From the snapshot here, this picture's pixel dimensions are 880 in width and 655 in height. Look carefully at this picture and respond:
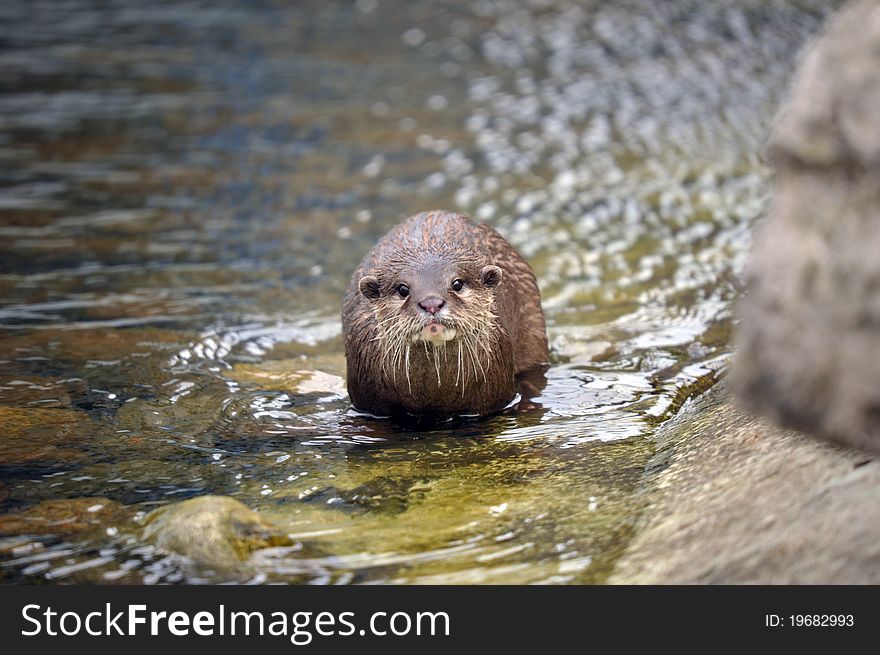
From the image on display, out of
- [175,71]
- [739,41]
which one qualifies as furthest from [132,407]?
[739,41]

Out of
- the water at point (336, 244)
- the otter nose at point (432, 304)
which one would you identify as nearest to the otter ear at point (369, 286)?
the otter nose at point (432, 304)

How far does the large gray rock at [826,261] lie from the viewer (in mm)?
2844

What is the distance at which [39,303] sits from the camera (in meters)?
6.30

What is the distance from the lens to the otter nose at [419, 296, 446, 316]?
425cm

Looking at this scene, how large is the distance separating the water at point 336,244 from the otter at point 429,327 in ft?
0.50

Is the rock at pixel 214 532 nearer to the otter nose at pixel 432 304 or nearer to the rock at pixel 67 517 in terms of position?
the rock at pixel 67 517

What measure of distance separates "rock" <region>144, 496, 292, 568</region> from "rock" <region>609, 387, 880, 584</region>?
40.9 inches

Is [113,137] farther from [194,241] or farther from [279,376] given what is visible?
[279,376]

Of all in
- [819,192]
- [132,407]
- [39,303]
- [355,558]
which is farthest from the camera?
[39,303]

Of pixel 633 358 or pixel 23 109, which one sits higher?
pixel 23 109

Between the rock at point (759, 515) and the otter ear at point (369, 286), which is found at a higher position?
the otter ear at point (369, 286)

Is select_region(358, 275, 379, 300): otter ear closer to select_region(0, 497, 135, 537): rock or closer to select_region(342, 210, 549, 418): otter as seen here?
select_region(342, 210, 549, 418): otter

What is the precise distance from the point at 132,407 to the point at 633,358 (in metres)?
2.22

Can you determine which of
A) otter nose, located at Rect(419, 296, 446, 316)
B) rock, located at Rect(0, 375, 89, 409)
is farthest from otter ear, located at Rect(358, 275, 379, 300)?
rock, located at Rect(0, 375, 89, 409)
